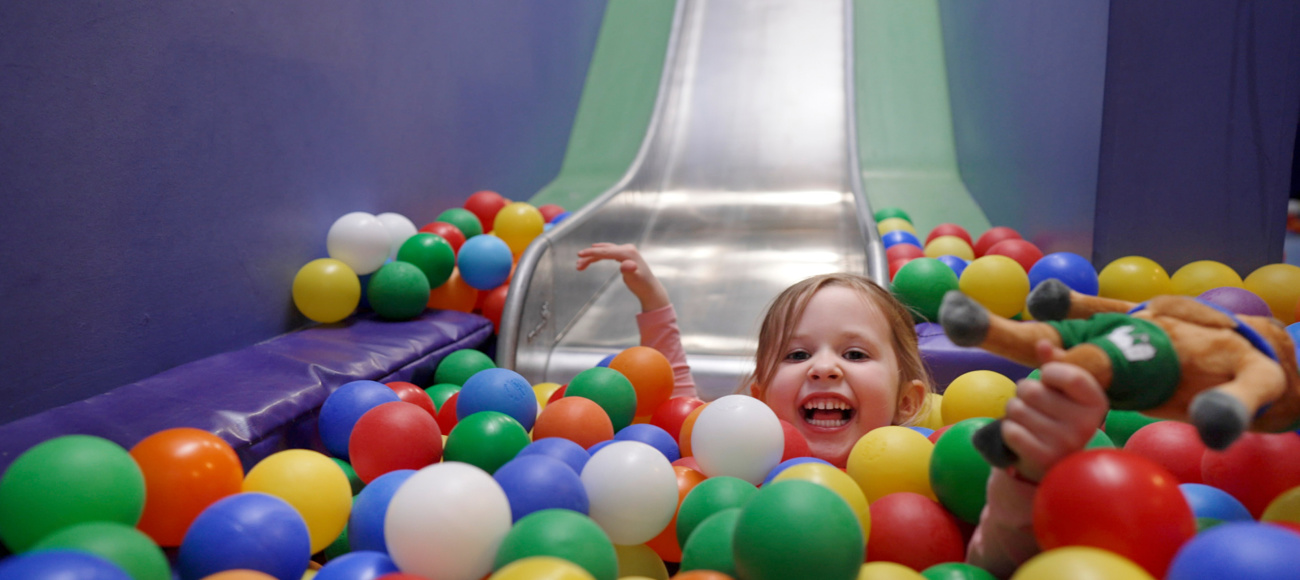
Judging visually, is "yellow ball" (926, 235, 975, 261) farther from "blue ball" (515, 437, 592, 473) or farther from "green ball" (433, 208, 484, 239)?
"blue ball" (515, 437, 592, 473)

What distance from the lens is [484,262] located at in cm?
304

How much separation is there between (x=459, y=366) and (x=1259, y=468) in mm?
2021

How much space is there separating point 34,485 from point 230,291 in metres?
1.32

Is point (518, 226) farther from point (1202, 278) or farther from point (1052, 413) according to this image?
point (1052, 413)

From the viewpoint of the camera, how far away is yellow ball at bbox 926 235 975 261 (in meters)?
3.32

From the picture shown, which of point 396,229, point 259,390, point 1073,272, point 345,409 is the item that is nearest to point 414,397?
point 345,409

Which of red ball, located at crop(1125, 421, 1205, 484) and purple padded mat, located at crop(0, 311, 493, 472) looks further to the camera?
purple padded mat, located at crop(0, 311, 493, 472)

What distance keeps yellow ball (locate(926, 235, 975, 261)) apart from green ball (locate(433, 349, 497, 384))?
71.3 inches

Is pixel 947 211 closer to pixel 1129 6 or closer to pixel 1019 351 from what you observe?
pixel 1129 6

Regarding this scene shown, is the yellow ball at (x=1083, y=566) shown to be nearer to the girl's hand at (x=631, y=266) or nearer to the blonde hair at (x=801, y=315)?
the blonde hair at (x=801, y=315)

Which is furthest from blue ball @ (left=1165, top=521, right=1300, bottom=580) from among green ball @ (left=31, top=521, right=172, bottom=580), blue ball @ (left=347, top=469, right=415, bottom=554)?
green ball @ (left=31, top=521, right=172, bottom=580)

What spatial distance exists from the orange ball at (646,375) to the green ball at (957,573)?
1141 millimetres

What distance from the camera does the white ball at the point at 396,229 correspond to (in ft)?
10.1

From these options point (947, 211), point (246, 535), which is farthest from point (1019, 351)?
point (947, 211)
